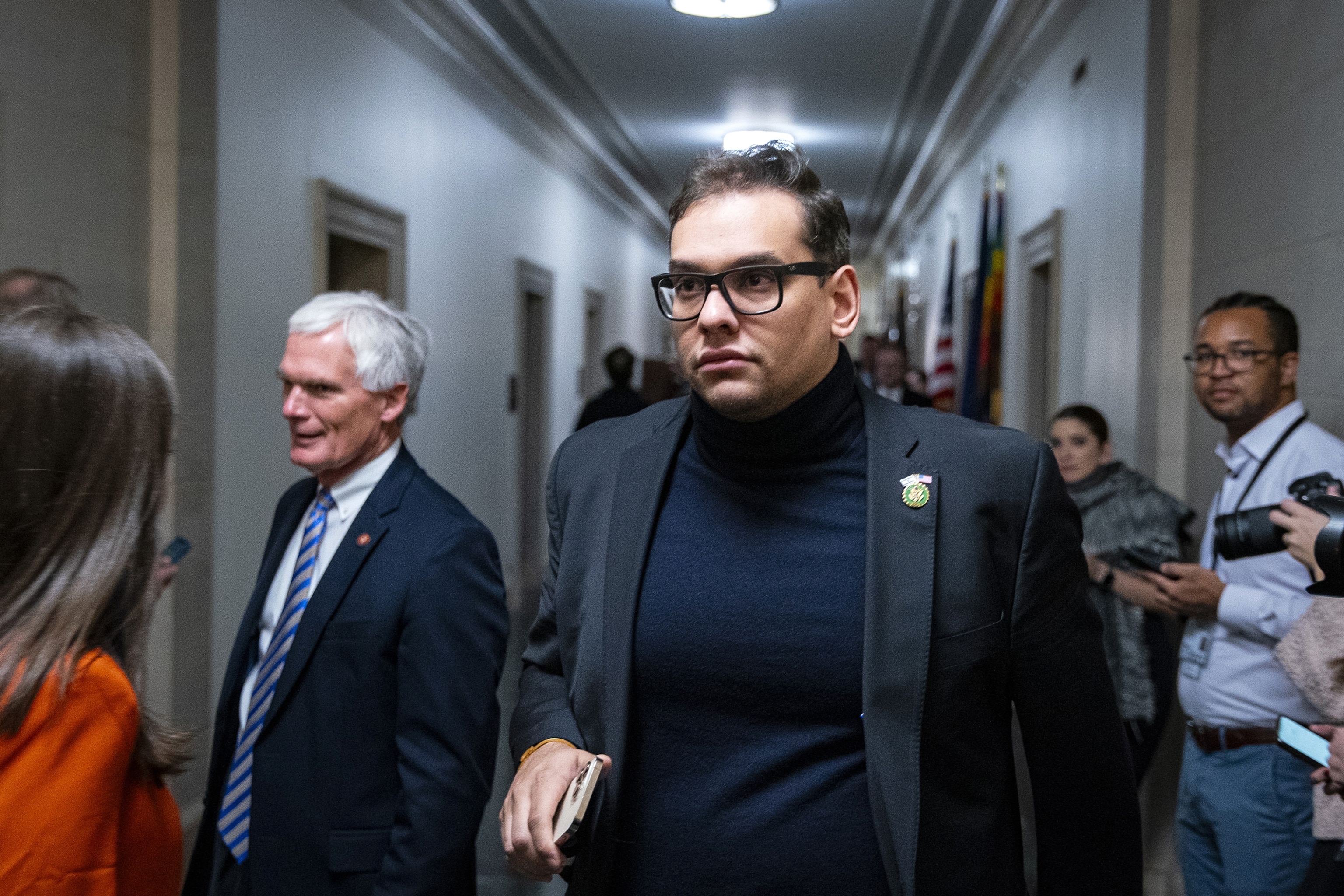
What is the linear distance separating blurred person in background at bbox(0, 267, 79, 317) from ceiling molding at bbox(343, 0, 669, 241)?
3.06 meters

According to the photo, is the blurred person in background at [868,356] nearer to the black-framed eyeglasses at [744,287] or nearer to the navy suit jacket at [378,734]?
the navy suit jacket at [378,734]

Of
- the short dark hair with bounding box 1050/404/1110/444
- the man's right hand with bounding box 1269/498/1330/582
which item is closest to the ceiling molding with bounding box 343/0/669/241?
the short dark hair with bounding box 1050/404/1110/444

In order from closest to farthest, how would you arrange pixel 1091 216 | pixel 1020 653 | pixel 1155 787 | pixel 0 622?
1. pixel 0 622
2. pixel 1020 653
3. pixel 1155 787
4. pixel 1091 216

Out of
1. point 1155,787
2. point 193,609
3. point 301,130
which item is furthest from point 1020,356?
point 193,609

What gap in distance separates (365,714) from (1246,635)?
6.77ft

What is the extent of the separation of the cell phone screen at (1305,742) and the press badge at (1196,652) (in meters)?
0.88

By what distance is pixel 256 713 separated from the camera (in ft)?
6.74

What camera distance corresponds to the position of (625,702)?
5.02ft

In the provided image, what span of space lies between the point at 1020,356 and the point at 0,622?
6.73 metres

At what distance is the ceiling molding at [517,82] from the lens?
252 inches

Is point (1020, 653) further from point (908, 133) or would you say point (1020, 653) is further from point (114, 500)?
point (908, 133)

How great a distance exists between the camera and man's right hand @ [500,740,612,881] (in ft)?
4.33

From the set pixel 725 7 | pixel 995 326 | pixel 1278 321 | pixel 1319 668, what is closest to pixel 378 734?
pixel 1319 668

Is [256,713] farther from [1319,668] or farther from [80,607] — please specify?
[1319,668]
